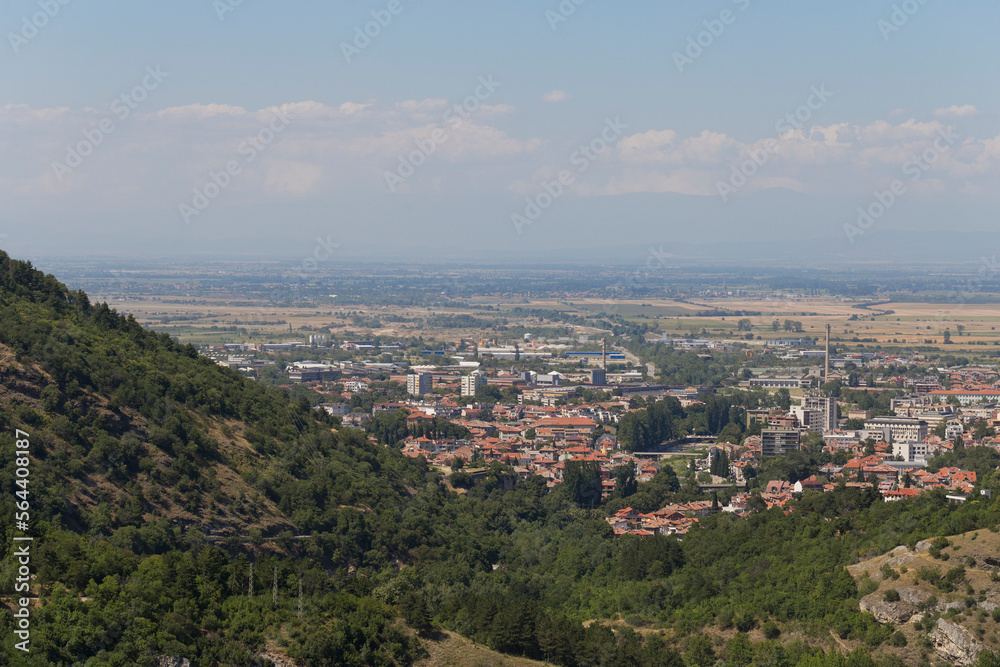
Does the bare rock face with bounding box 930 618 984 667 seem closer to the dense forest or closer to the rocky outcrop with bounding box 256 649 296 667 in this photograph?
the dense forest

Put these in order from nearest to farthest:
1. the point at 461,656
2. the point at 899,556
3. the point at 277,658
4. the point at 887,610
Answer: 1. the point at 277,658
2. the point at 461,656
3. the point at 887,610
4. the point at 899,556

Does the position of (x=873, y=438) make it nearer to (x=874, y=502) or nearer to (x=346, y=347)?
(x=874, y=502)

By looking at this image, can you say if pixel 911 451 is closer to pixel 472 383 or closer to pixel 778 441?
pixel 778 441

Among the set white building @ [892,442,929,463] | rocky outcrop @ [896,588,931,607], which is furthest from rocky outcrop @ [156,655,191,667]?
white building @ [892,442,929,463]

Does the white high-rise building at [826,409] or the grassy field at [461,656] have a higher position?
the grassy field at [461,656]

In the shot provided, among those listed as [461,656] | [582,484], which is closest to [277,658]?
[461,656]

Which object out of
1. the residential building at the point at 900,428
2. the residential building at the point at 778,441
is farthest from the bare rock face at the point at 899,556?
the residential building at the point at 900,428

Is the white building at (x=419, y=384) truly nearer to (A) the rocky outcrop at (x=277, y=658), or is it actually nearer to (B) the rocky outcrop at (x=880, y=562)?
(B) the rocky outcrop at (x=880, y=562)
